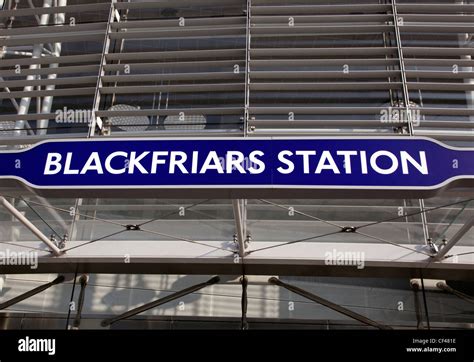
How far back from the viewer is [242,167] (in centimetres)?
621

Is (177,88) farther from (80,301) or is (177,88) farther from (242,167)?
(80,301)

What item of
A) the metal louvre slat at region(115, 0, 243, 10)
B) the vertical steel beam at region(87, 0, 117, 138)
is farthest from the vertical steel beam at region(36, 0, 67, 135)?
the metal louvre slat at region(115, 0, 243, 10)

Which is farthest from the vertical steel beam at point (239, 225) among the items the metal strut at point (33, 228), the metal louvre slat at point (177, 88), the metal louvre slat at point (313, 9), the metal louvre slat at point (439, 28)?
the metal louvre slat at point (439, 28)

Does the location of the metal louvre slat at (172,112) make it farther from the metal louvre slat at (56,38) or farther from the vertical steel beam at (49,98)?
the metal louvre slat at (56,38)

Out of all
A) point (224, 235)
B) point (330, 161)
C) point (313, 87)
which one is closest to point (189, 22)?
point (313, 87)

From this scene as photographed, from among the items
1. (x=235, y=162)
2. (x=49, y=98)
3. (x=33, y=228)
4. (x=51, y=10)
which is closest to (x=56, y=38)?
(x=51, y=10)

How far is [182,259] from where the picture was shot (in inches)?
350

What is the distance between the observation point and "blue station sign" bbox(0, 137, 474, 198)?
6.04 metres

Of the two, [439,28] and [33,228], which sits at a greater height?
[439,28]

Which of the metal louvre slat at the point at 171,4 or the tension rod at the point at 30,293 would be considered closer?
the tension rod at the point at 30,293

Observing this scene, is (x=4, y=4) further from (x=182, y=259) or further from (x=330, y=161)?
(x=330, y=161)

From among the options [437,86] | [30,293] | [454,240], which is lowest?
[30,293]

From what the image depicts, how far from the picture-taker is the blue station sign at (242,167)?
604cm
